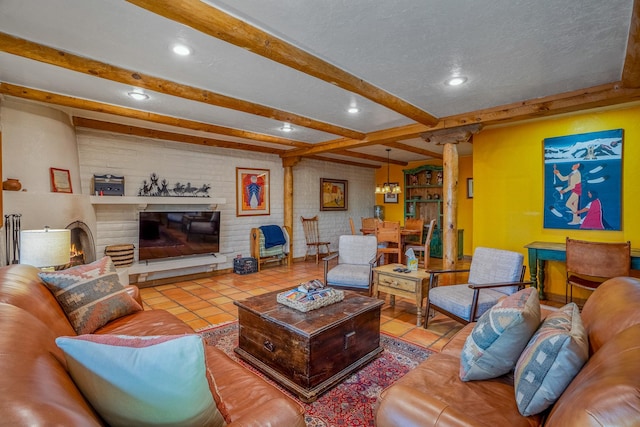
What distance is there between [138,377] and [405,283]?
276cm

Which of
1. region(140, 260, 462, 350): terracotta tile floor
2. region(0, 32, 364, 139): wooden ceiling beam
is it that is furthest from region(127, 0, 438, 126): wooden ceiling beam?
region(140, 260, 462, 350): terracotta tile floor

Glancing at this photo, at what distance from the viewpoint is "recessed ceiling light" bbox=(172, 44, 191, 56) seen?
213 centimetres

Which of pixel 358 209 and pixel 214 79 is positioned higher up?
pixel 214 79

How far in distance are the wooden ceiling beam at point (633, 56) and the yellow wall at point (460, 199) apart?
425cm

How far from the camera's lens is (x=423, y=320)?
10.5 ft

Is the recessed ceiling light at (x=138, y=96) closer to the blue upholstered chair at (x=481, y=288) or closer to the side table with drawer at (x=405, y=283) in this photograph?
the side table with drawer at (x=405, y=283)

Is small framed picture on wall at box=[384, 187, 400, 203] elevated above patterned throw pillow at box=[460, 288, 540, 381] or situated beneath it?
elevated above

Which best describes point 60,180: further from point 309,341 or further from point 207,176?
point 309,341

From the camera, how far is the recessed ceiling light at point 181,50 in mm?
2135

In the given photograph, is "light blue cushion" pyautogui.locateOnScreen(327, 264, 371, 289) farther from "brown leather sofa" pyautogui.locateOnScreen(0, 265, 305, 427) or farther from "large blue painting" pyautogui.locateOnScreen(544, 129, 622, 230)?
"large blue painting" pyautogui.locateOnScreen(544, 129, 622, 230)

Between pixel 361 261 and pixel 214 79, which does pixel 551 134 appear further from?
pixel 214 79

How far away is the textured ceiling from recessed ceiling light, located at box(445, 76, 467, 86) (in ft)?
0.23

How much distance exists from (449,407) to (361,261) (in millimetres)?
2806

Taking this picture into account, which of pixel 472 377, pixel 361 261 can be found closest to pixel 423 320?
pixel 361 261
